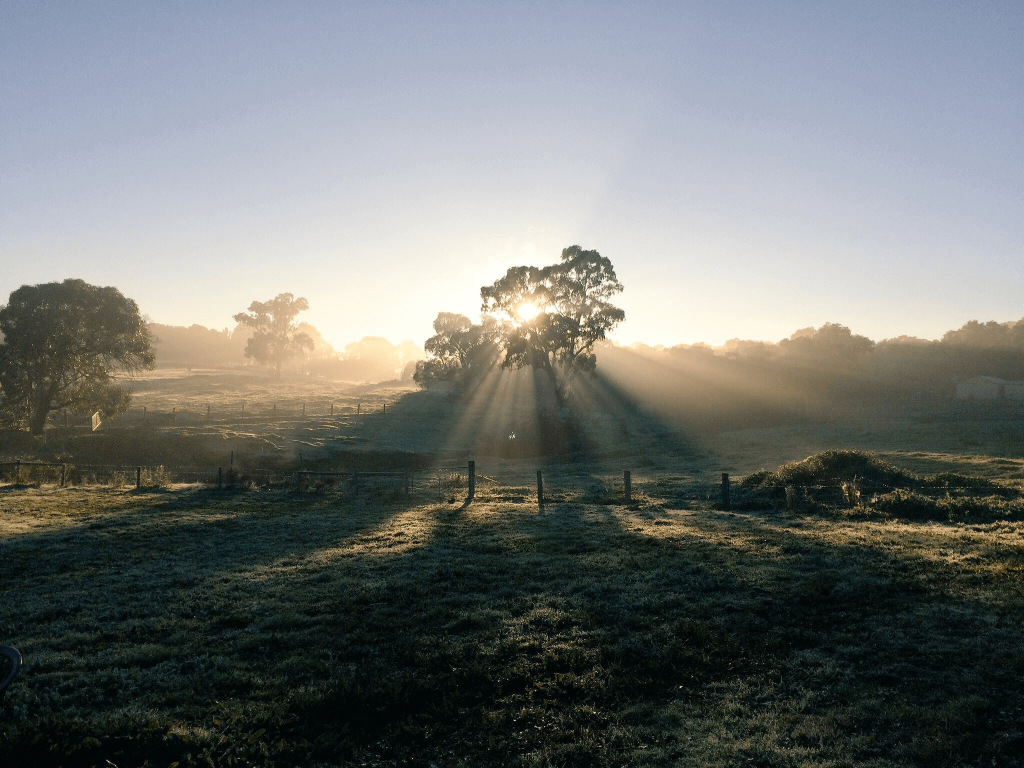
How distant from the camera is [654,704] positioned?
755 centimetres

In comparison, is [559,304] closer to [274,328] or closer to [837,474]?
[837,474]

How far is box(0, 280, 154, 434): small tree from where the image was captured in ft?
143

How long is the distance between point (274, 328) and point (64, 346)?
7786 cm

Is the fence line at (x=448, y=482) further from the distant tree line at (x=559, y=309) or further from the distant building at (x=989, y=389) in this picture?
A: the distant building at (x=989, y=389)

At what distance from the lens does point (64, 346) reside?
45000 millimetres

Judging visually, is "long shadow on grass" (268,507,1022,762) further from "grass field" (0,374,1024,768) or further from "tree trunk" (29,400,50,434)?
"tree trunk" (29,400,50,434)

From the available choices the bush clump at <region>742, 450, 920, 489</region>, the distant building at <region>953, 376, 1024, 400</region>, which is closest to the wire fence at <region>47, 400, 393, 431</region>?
the bush clump at <region>742, 450, 920, 489</region>

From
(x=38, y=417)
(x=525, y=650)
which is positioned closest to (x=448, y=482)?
(x=525, y=650)

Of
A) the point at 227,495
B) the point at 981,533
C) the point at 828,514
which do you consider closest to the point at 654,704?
the point at 981,533

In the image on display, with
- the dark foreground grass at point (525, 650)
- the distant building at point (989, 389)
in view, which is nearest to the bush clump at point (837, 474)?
the dark foreground grass at point (525, 650)

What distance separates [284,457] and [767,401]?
189ft

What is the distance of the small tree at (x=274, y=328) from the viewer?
118188mm

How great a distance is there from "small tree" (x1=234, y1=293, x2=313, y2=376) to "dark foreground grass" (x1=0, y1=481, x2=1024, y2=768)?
107 metres

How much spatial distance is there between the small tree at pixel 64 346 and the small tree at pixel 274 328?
71699 mm
